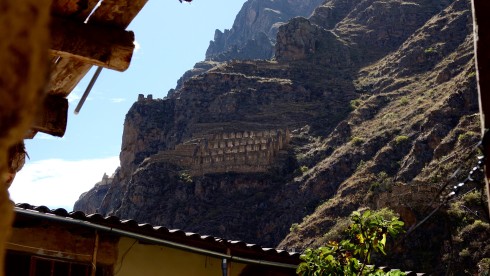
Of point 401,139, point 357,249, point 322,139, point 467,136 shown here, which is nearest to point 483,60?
point 357,249

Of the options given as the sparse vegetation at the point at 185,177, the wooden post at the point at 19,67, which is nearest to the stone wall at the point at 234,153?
the sparse vegetation at the point at 185,177

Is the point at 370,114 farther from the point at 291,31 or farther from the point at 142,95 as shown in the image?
the point at 142,95

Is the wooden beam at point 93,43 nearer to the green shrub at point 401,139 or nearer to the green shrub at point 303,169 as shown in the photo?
the green shrub at point 401,139

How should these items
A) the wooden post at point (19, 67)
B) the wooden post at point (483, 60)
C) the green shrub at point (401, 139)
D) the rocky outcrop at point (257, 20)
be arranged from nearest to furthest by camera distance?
the wooden post at point (19, 67) < the wooden post at point (483, 60) < the green shrub at point (401, 139) < the rocky outcrop at point (257, 20)

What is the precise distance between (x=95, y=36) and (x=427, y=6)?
8678 centimetres

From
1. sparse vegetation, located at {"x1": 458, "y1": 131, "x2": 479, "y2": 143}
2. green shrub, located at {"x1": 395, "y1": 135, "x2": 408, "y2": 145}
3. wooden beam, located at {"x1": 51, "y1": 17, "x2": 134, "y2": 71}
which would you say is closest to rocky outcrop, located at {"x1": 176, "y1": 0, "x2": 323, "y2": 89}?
green shrub, located at {"x1": 395, "y1": 135, "x2": 408, "y2": 145}

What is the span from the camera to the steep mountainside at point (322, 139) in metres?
43.3

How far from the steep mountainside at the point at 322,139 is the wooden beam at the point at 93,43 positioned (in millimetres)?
29139

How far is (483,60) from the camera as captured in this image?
10.7 ft

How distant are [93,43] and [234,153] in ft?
195

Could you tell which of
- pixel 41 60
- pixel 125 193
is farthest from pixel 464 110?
pixel 41 60

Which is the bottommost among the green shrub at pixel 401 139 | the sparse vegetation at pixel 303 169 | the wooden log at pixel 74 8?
the wooden log at pixel 74 8

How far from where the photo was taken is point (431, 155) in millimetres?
48344

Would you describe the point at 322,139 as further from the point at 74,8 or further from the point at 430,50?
the point at 74,8
